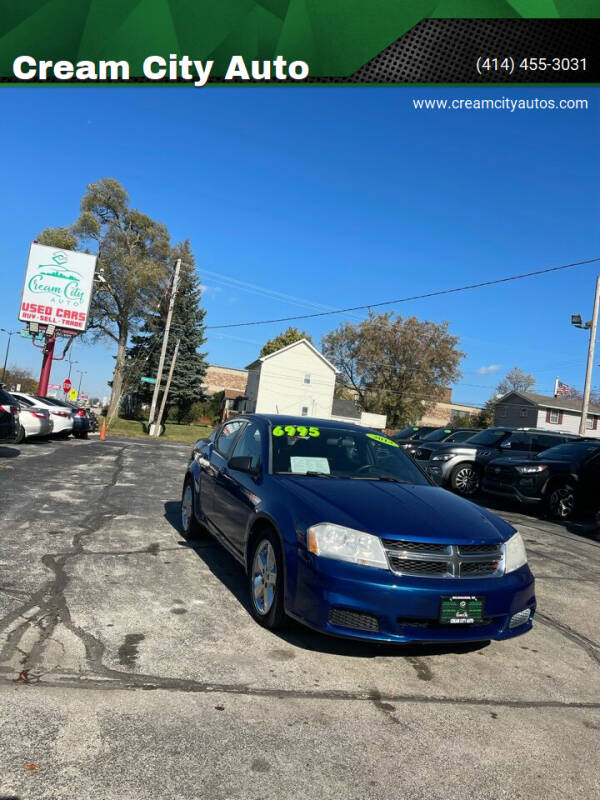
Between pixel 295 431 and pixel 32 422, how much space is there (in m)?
14.1

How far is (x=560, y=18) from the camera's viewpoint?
6.73 meters

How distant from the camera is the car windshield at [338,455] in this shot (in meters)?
4.87

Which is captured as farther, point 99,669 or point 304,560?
point 304,560

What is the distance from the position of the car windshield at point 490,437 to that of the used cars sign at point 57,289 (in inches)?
920

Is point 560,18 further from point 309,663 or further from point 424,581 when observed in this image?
point 309,663

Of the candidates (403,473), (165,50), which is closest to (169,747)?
(403,473)

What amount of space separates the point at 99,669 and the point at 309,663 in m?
1.24

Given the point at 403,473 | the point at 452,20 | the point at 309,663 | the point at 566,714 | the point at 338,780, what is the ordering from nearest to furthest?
the point at 338,780 < the point at 566,714 < the point at 309,663 < the point at 403,473 < the point at 452,20

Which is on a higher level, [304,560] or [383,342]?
[383,342]

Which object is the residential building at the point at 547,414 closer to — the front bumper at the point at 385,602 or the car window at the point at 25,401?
the car window at the point at 25,401

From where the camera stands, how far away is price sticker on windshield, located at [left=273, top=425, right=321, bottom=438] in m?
5.20

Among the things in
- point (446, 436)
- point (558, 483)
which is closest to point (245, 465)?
point (558, 483)

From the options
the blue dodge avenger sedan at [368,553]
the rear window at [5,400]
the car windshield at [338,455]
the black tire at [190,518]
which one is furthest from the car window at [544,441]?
the rear window at [5,400]

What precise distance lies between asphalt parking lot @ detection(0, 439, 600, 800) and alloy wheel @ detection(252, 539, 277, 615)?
18 cm
